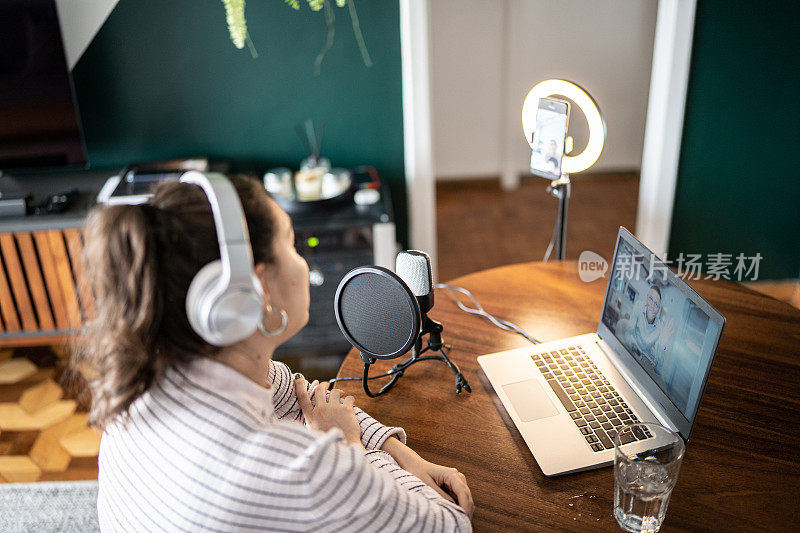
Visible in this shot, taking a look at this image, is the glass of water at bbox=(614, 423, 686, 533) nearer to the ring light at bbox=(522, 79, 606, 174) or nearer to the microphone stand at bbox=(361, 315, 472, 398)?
the microphone stand at bbox=(361, 315, 472, 398)

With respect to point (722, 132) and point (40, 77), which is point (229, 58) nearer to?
point (40, 77)

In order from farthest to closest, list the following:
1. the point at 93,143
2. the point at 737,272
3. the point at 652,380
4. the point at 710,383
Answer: the point at 737,272
the point at 93,143
the point at 710,383
the point at 652,380

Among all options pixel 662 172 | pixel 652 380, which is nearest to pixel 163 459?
pixel 652 380

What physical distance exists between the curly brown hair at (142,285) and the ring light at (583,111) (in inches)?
37.3

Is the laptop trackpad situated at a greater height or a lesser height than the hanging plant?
lesser

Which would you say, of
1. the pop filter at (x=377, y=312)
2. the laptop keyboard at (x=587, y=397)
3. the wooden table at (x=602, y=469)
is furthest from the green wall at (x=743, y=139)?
the pop filter at (x=377, y=312)

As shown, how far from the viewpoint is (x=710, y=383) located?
4.24 feet

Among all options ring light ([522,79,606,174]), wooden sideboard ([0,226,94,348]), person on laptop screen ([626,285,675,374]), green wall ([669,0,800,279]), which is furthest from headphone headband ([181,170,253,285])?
green wall ([669,0,800,279])

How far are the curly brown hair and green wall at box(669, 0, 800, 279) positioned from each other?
2.40 m

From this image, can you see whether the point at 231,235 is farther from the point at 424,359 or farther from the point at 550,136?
the point at 550,136

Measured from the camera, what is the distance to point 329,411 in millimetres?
1173

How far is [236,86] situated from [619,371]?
6.42 ft

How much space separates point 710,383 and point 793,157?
76.5 inches

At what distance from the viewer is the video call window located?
1054mm
